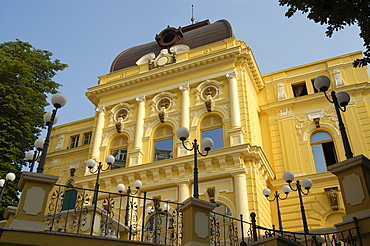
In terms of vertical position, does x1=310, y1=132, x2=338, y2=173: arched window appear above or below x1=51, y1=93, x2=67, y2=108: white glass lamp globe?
above

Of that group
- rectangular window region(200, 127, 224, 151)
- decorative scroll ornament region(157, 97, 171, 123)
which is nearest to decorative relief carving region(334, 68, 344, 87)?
rectangular window region(200, 127, 224, 151)

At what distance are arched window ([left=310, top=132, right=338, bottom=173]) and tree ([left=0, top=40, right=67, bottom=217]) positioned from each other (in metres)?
17.0

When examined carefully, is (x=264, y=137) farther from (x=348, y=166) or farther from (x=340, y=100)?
(x=348, y=166)

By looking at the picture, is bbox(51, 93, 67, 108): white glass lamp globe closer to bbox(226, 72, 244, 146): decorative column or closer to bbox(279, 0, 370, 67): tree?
bbox(279, 0, 370, 67): tree

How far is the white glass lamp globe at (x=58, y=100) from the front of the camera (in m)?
10.8

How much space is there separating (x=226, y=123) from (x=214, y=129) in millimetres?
813

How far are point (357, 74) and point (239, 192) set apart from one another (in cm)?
1113

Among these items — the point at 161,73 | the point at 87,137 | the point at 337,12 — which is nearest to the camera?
the point at 337,12

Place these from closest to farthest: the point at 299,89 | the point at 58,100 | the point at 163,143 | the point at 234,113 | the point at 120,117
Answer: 1. the point at 58,100
2. the point at 234,113
3. the point at 163,143
4. the point at 120,117
5. the point at 299,89

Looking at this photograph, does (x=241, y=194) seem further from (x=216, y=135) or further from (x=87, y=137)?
(x=87, y=137)

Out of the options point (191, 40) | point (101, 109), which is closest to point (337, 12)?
point (191, 40)

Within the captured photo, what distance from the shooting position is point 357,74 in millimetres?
22250

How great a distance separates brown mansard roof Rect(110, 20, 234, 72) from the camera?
24.1 meters

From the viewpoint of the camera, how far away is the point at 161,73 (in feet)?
76.0
